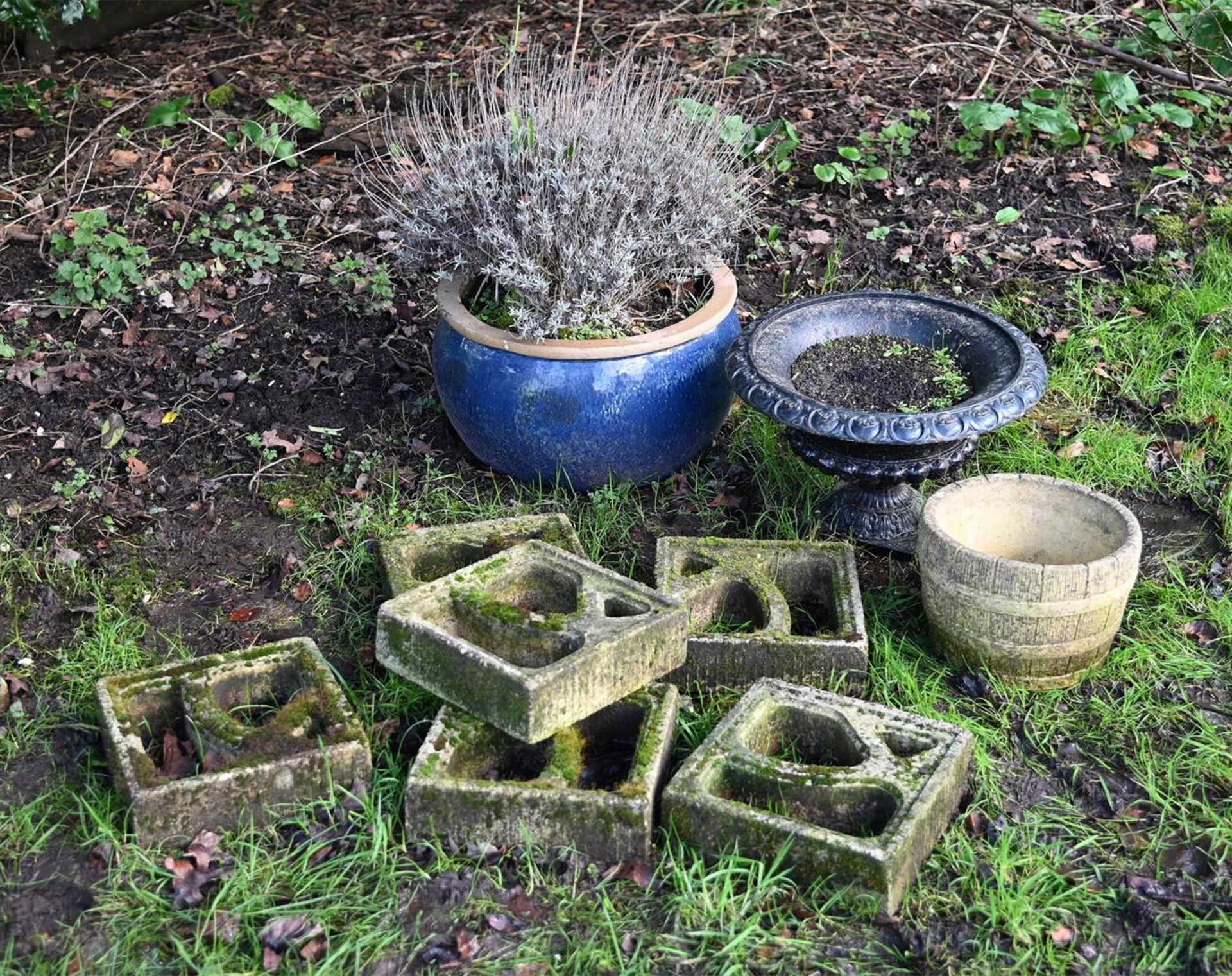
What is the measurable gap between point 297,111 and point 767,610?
3.89 metres

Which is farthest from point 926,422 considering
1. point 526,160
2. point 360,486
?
point 360,486

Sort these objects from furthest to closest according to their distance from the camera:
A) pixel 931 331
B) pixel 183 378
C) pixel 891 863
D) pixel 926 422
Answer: pixel 183 378, pixel 931 331, pixel 926 422, pixel 891 863

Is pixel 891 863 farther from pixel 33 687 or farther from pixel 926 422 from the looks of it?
pixel 33 687

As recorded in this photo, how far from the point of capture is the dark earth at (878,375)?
402cm

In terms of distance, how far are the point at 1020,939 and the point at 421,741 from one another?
1634 millimetres

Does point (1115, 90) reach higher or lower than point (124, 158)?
higher

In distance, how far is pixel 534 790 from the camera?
10.2 ft

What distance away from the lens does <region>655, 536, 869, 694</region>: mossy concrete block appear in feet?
11.8

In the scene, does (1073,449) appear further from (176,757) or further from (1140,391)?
(176,757)

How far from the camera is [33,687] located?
3.70 meters

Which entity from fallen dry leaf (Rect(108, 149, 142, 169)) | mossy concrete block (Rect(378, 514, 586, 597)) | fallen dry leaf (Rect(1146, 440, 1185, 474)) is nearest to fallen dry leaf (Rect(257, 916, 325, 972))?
mossy concrete block (Rect(378, 514, 586, 597))

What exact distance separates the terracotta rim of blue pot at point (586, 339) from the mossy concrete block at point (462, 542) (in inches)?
21.7

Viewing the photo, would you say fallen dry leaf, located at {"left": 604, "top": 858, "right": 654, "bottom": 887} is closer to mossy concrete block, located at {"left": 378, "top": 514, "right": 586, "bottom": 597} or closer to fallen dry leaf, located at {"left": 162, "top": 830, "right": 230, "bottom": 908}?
fallen dry leaf, located at {"left": 162, "top": 830, "right": 230, "bottom": 908}

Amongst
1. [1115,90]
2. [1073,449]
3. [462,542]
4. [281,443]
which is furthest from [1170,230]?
[281,443]
